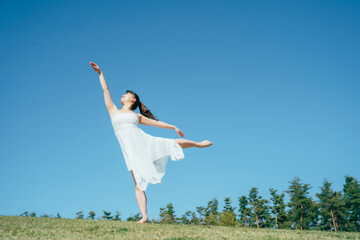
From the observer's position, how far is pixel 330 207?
173 ft

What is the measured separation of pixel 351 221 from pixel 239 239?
58300mm

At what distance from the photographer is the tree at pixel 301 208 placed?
5681cm

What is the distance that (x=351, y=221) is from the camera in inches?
2095

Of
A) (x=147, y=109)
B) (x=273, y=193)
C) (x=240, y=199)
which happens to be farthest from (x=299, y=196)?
(x=147, y=109)

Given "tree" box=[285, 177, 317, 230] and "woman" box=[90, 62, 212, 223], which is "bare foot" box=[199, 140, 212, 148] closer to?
"woman" box=[90, 62, 212, 223]

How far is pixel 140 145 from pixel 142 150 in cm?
15

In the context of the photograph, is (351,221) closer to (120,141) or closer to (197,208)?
(197,208)

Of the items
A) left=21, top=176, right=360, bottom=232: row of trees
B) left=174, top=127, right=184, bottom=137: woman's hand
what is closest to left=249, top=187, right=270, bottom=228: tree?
left=21, top=176, right=360, bottom=232: row of trees

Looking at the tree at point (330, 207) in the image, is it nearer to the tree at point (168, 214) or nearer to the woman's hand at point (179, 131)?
the tree at point (168, 214)

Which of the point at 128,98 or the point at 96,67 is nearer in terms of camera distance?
the point at 96,67

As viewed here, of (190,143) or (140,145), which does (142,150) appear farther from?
(190,143)

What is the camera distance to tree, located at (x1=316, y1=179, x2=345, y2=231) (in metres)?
52.0

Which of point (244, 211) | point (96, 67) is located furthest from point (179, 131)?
point (244, 211)

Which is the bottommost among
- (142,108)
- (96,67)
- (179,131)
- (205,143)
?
(205,143)
